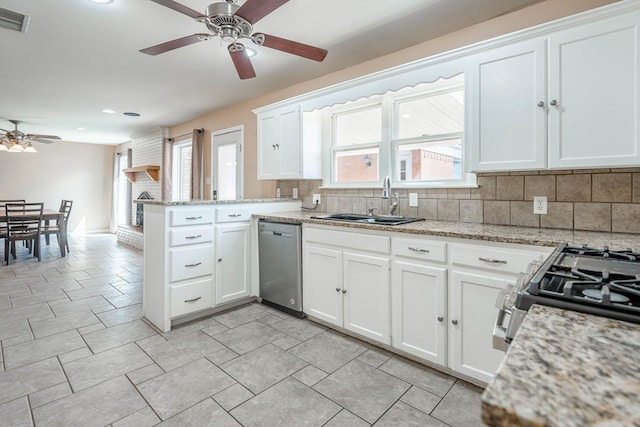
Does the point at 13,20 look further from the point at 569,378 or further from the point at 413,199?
the point at 569,378

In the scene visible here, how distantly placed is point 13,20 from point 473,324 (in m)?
3.96

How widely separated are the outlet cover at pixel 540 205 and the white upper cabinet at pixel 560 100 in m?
0.35

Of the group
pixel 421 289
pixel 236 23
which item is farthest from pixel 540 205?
pixel 236 23

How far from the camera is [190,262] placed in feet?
9.57

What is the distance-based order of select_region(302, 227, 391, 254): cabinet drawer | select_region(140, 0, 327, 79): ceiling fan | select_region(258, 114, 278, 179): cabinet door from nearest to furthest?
select_region(140, 0, 327, 79): ceiling fan < select_region(302, 227, 391, 254): cabinet drawer < select_region(258, 114, 278, 179): cabinet door

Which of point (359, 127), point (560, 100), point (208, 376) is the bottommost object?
point (208, 376)

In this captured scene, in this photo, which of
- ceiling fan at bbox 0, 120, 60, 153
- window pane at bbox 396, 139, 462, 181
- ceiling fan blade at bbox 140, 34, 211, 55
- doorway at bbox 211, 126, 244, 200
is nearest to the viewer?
ceiling fan blade at bbox 140, 34, 211, 55

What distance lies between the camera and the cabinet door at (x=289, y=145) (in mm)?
3506

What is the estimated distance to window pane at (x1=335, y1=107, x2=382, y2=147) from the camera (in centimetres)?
331

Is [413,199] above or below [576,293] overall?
above

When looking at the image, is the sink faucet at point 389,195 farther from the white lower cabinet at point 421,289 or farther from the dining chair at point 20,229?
the dining chair at point 20,229

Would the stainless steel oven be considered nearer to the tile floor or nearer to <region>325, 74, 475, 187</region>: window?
the tile floor

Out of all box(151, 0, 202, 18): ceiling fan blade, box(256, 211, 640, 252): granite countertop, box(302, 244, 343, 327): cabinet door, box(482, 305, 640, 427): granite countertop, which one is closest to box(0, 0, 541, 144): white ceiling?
box(151, 0, 202, 18): ceiling fan blade

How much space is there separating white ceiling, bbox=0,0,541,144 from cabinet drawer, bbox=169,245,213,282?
1.84 m
